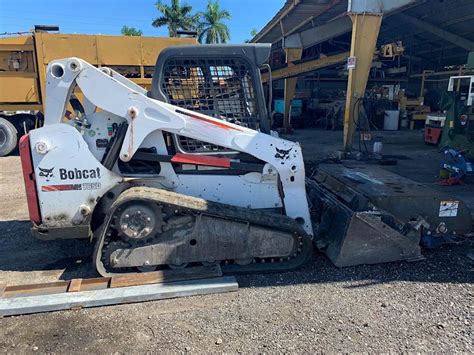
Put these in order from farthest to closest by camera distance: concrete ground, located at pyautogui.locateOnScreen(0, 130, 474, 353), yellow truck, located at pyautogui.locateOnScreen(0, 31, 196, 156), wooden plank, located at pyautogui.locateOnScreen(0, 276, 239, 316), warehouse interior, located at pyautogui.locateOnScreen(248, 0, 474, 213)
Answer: yellow truck, located at pyautogui.locateOnScreen(0, 31, 196, 156)
warehouse interior, located at pyautogui.locateOnScreen(248, 0, 474, 213)
wooden plank, located at pyautogui.locateOnScreen(0, 276, 239, 316)
concrete ground, located at pyautogui.locateOnScreen(0, 130, 474, 353)

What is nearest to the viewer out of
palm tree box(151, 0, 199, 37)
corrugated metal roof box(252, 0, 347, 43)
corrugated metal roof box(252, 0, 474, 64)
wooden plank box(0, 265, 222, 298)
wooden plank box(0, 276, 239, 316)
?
wooden plank box(0, 276, 239, 316)

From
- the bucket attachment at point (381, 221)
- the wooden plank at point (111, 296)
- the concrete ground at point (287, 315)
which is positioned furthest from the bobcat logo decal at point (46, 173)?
the bucket attachment at point (381, 221)

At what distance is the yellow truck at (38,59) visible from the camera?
10719 millimetres

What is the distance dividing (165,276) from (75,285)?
0.78 m

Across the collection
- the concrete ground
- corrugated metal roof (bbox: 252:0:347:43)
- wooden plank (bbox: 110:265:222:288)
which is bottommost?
the concrete ground

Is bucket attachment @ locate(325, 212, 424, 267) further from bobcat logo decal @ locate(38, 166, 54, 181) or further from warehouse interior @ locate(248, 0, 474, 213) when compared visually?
bobcat logo decal @ locate(38, 166, 54, 181)

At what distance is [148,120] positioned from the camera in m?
3.59

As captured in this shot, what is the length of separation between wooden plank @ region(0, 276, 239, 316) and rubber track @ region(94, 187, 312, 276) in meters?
0.27

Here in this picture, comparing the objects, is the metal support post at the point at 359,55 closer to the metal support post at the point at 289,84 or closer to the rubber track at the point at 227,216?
the metal support post at the point at 289,84

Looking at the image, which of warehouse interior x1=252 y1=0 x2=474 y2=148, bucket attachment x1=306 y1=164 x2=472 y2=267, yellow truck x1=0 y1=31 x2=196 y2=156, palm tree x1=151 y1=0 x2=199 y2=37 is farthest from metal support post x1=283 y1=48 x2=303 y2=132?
palm tree x1=151 y1=0 x2=199 y2=37

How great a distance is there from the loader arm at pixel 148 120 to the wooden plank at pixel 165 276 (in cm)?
87

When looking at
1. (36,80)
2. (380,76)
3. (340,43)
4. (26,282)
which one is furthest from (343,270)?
(380,76)

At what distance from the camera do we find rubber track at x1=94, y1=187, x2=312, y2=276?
3.42 meters

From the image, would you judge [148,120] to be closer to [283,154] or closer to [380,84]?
[283,154]
